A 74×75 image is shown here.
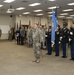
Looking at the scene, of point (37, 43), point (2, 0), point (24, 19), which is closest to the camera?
point (37, 43)

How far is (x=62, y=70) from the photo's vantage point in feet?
20.8

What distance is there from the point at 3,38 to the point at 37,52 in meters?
16.3

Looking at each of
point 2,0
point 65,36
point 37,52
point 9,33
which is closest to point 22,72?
point 37,52

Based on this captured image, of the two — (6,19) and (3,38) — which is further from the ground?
(6,19)

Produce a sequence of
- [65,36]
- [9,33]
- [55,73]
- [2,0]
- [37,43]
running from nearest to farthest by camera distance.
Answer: [55,73] < [37,43] < [65,36] < [2,0] < [9,33]

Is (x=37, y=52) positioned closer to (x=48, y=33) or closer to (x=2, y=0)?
(x=48, y=33)

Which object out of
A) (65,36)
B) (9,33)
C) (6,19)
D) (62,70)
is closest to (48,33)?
(65,36)

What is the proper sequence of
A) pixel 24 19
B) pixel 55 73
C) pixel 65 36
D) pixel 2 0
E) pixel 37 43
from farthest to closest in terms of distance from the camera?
1. pixel 24 19
2. pixel 2 0
3. pixel 65 36
4. pixel 37 43
5. pixel 55 73

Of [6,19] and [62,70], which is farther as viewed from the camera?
[6,19]

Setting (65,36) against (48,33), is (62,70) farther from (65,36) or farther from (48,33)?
(48,33)

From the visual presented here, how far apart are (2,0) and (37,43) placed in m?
6.60

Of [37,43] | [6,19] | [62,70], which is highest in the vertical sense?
[6,19]

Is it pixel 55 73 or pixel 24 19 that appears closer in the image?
pixel 55 73

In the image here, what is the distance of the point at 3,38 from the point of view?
23266 millimetres
